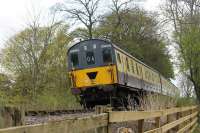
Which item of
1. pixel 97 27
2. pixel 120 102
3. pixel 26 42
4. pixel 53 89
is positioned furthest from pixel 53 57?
pixel 120 102

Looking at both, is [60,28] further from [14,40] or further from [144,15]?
[144,15]

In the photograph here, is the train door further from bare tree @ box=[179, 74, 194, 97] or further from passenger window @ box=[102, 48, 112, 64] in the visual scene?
bare tree @ box=[179, 74, 194, 97]

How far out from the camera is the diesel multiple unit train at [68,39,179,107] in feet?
57.7

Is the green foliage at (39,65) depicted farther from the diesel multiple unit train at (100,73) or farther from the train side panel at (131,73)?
the train side panel at (131,73)

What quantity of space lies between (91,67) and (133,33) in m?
25.3

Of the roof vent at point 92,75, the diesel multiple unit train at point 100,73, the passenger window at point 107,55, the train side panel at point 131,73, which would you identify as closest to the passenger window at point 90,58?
the diesel multiple unit train at point 100,73

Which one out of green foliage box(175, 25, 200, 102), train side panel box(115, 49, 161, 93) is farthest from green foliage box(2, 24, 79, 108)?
green foliage box(175, 25, 200, 102)

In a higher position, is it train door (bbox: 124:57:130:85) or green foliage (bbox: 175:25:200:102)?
green foliage (bbox: 175:25:200:102)

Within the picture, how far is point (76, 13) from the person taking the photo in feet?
127

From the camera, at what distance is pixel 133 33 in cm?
4331

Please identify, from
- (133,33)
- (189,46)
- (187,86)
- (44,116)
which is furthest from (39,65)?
(187,86)

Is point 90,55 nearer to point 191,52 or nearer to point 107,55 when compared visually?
point 107,55

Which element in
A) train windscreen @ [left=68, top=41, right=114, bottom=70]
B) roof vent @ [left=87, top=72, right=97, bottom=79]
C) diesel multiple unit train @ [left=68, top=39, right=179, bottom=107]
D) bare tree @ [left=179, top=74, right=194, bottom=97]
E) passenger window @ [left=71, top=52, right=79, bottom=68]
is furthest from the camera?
bare tree @ [left=179, top=74, right=194, bottom=97]

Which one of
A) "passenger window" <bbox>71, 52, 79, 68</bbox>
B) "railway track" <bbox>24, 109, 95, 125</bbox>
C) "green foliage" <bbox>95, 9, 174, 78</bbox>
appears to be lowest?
"railway track" <bbox>24, 109, 95, 125</bbox>
